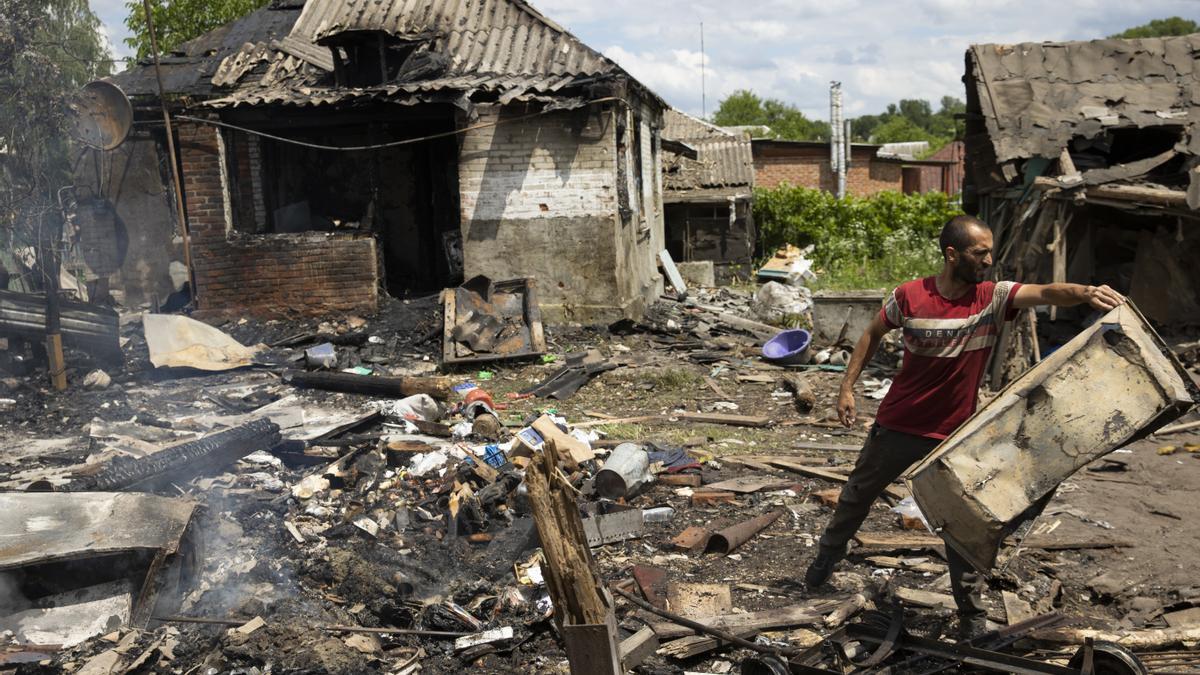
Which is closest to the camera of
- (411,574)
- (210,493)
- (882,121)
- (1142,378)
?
(1142,378)

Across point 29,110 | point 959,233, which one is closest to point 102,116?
point 29,110

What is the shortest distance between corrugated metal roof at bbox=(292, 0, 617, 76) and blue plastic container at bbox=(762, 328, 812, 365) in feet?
14.8

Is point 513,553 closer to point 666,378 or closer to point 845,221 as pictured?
point 666,378

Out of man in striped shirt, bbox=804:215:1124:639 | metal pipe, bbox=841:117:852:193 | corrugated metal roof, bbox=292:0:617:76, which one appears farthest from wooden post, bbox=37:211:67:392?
metal pipe, bbox=841:117:852:193

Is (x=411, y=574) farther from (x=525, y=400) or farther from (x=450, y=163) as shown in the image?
(x=450, y=163)

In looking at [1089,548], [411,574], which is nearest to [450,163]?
[411,574]

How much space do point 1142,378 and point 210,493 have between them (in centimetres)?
555

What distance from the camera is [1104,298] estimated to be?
3676mm

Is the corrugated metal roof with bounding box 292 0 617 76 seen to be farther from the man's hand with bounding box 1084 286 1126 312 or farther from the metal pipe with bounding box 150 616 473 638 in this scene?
the man's hand with bounding box 1084 286 1126 312

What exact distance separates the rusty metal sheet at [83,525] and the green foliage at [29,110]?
6.82 metres

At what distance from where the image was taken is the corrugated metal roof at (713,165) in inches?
937

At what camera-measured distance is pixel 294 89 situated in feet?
43.4

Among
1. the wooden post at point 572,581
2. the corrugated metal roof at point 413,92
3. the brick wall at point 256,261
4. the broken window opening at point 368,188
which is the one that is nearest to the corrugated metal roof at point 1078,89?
the corrugated metal roof at point 413,92

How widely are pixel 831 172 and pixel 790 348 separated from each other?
24.8 meters
